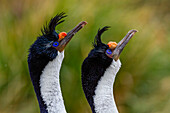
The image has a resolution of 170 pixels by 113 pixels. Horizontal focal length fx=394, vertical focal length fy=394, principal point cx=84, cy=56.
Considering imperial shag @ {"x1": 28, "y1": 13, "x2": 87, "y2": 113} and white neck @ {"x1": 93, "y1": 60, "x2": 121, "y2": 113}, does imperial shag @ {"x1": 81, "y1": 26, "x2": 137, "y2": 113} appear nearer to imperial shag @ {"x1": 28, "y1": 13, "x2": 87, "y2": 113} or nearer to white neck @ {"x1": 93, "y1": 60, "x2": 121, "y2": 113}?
white neck @ {"x1": 93, "y1": 60, "x2": 121, "y2": 113}

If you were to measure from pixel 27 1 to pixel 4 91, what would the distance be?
1.60 m

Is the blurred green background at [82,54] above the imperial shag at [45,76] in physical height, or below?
above

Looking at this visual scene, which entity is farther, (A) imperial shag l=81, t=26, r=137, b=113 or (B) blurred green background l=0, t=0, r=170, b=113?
(B) blurred green background l=0, t=0, r=170, b=113

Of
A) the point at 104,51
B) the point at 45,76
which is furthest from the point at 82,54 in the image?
the point at 45,76

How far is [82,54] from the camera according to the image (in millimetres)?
6039

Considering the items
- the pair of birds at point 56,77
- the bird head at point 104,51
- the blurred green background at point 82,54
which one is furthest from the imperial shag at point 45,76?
the blurred green background at point 82,54

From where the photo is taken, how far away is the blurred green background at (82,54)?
238 inches

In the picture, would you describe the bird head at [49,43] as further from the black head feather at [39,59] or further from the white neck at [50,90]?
the white neck at [50,90]

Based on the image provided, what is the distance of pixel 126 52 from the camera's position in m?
6.35

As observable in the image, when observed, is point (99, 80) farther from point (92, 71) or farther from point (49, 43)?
point (49, 43)

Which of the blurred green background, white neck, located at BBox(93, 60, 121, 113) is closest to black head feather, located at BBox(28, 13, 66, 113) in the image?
white neck, located at BBox(93, 60, 121, 113)

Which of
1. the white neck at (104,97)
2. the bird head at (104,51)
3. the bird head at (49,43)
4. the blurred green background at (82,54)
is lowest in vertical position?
the white neck at (104,97)

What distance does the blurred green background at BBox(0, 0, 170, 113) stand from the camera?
604cm

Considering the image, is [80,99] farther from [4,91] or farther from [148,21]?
[148,21]
